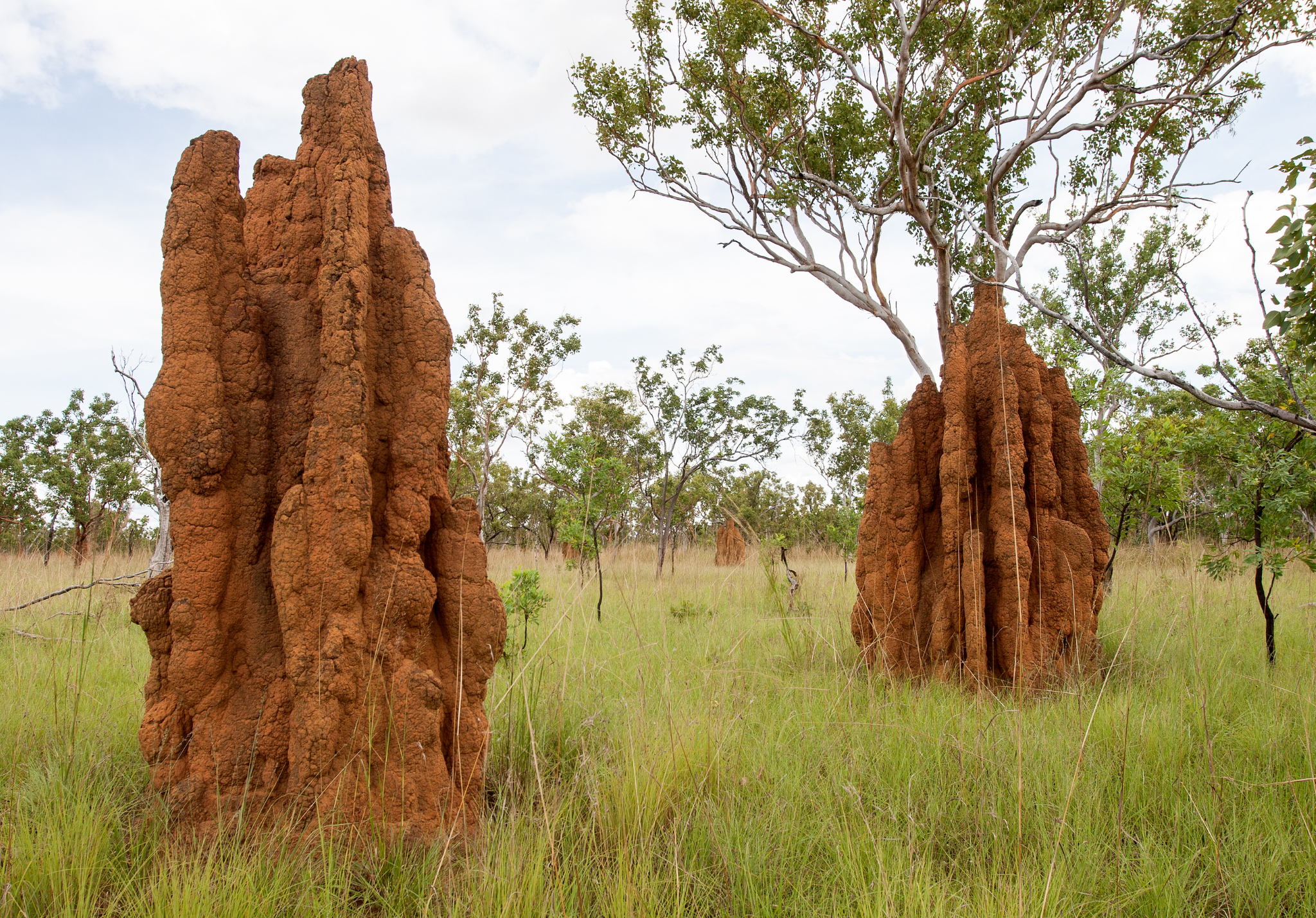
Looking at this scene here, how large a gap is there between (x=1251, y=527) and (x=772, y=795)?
5.52 metres

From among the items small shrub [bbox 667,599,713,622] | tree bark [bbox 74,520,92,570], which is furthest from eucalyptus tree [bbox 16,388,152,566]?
small shrub [bbox 667,599,713,622]

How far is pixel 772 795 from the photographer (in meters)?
3.32

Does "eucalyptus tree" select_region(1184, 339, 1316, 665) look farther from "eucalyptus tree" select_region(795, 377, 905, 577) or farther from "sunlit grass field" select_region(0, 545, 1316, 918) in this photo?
"eucalyptus tree" select_region(795, 377, 905, 577)

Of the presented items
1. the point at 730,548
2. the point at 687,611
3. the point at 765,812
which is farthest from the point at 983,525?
the point at 730,548

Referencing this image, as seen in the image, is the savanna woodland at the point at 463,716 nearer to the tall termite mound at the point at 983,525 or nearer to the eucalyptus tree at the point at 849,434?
the tall termite mound at the point at 983,525

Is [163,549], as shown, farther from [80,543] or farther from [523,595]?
[523,595]

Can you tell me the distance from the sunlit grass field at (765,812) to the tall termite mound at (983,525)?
1.79 ft

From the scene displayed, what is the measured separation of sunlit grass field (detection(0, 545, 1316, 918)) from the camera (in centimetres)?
261

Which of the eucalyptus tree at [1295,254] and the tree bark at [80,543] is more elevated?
the eucalyptus tree at [1295,254]

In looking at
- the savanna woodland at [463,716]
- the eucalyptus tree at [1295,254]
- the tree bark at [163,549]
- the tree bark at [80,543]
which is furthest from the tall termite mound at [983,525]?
the tree bark at [80,543]

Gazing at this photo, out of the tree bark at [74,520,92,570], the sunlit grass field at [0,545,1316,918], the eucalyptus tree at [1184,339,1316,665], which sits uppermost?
the eucalyptus tree at [1184,339,1316,665]

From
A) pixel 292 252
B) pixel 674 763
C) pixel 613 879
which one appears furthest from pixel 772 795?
pixel 292 252

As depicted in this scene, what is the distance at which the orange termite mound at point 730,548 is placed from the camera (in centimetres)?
1959

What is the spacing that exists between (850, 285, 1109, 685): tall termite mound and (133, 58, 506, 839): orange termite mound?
3.43 metres
